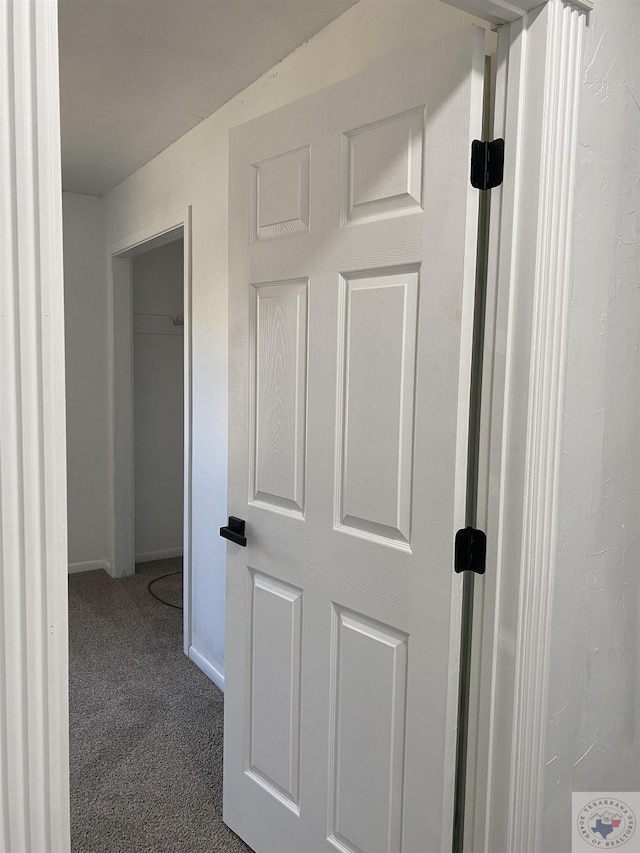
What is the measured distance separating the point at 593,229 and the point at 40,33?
3.35 ft

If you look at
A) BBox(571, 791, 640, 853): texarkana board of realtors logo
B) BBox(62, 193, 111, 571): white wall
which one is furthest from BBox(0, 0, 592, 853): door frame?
BBox(62, 193, 111, 571): white wall

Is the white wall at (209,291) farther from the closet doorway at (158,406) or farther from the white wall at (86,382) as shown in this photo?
the closet doorway at (158,406)

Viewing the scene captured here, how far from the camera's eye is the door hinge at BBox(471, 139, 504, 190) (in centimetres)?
126

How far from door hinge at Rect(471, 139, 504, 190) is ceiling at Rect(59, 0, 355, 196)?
3.27ft

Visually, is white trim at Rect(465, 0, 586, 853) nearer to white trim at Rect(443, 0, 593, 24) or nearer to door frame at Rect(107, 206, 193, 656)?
white trim at Rect(443, 0, 593, 24)

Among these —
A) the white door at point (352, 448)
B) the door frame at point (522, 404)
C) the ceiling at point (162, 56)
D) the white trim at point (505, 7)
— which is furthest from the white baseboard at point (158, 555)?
the white trim at point (505, 7)

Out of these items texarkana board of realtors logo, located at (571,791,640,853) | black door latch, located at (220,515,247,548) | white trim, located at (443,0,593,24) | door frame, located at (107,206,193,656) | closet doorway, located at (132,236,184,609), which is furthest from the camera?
closet doorway, located at (132,236,184,609)

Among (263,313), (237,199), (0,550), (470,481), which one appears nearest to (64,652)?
(0,550)

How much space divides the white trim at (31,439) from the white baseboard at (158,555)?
4205 mm

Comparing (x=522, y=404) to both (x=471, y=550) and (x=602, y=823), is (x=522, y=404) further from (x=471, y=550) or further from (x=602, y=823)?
(x=602, y=823)

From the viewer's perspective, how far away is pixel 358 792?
5.22 ft

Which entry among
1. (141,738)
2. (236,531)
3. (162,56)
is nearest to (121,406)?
(141,738)

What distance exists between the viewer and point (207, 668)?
123 inches

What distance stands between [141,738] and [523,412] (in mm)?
2091
